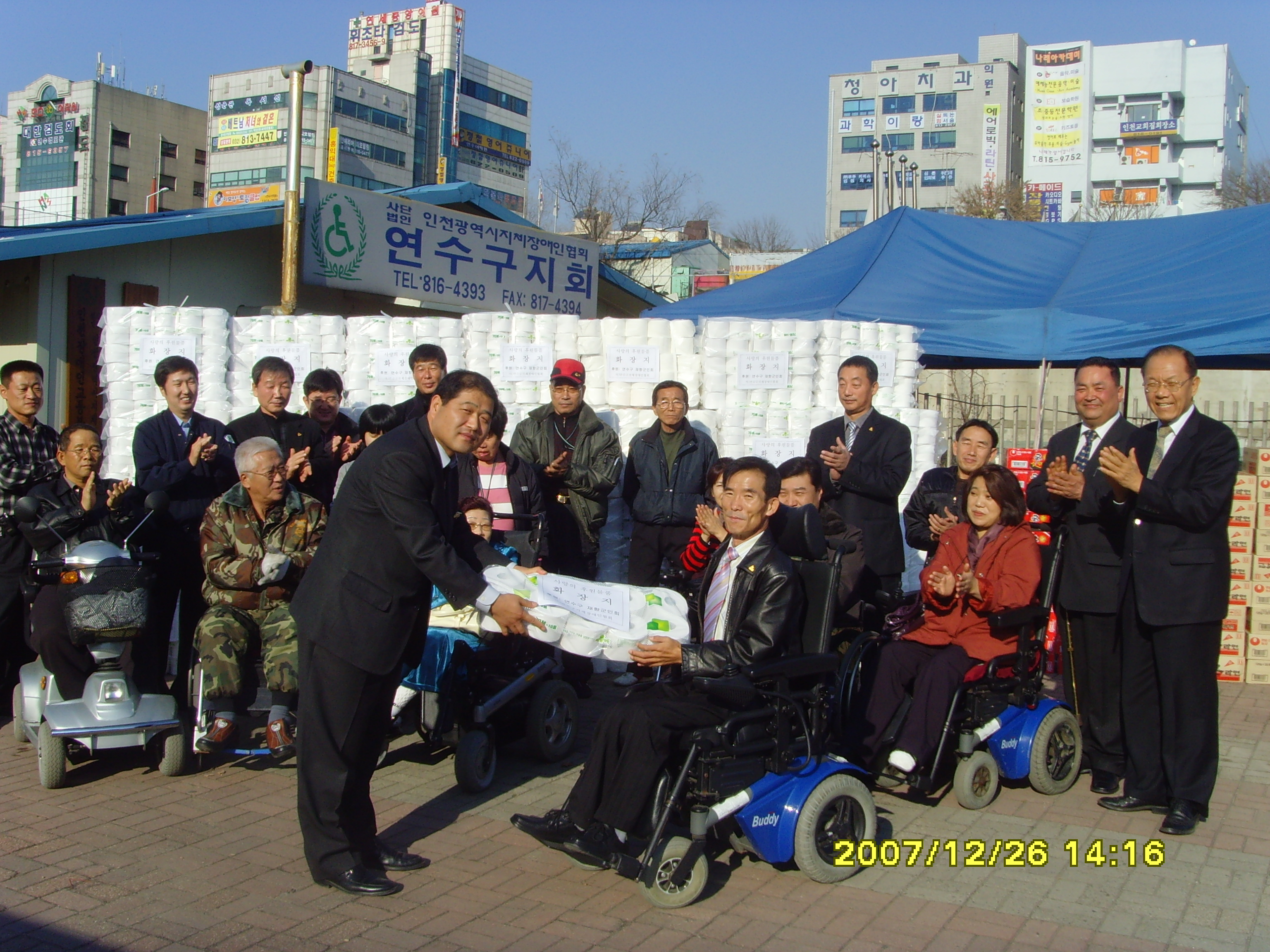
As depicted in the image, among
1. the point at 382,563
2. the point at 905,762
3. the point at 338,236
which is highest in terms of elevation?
the point at 338,236

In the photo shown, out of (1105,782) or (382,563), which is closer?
(382,563)

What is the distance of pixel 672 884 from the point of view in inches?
153

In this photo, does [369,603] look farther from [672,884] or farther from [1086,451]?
[1086,451]

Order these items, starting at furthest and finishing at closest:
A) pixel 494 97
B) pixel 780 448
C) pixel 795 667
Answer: pixel 494 97
pixel 780 448
pixel 795 667

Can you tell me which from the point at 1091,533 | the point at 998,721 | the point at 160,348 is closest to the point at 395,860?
the point at 998,721

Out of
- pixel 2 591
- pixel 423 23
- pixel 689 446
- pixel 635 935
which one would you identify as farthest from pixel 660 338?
pixel 423 23

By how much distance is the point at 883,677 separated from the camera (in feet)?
16.2

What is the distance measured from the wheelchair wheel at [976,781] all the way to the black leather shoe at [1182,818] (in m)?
0.72

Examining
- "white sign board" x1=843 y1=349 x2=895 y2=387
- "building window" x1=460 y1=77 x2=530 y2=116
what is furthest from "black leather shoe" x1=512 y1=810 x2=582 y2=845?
"building window" x1=460 y1=77 x2=530 y2=116

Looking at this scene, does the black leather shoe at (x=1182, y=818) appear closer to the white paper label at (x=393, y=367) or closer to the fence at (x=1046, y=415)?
the white paper label at (x=393, y=367)

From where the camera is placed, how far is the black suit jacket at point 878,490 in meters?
6.20

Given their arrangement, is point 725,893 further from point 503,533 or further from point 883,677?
point 503,533

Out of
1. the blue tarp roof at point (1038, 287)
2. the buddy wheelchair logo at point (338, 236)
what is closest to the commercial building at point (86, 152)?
the buddy wheelchair logo at point (338, 236)
